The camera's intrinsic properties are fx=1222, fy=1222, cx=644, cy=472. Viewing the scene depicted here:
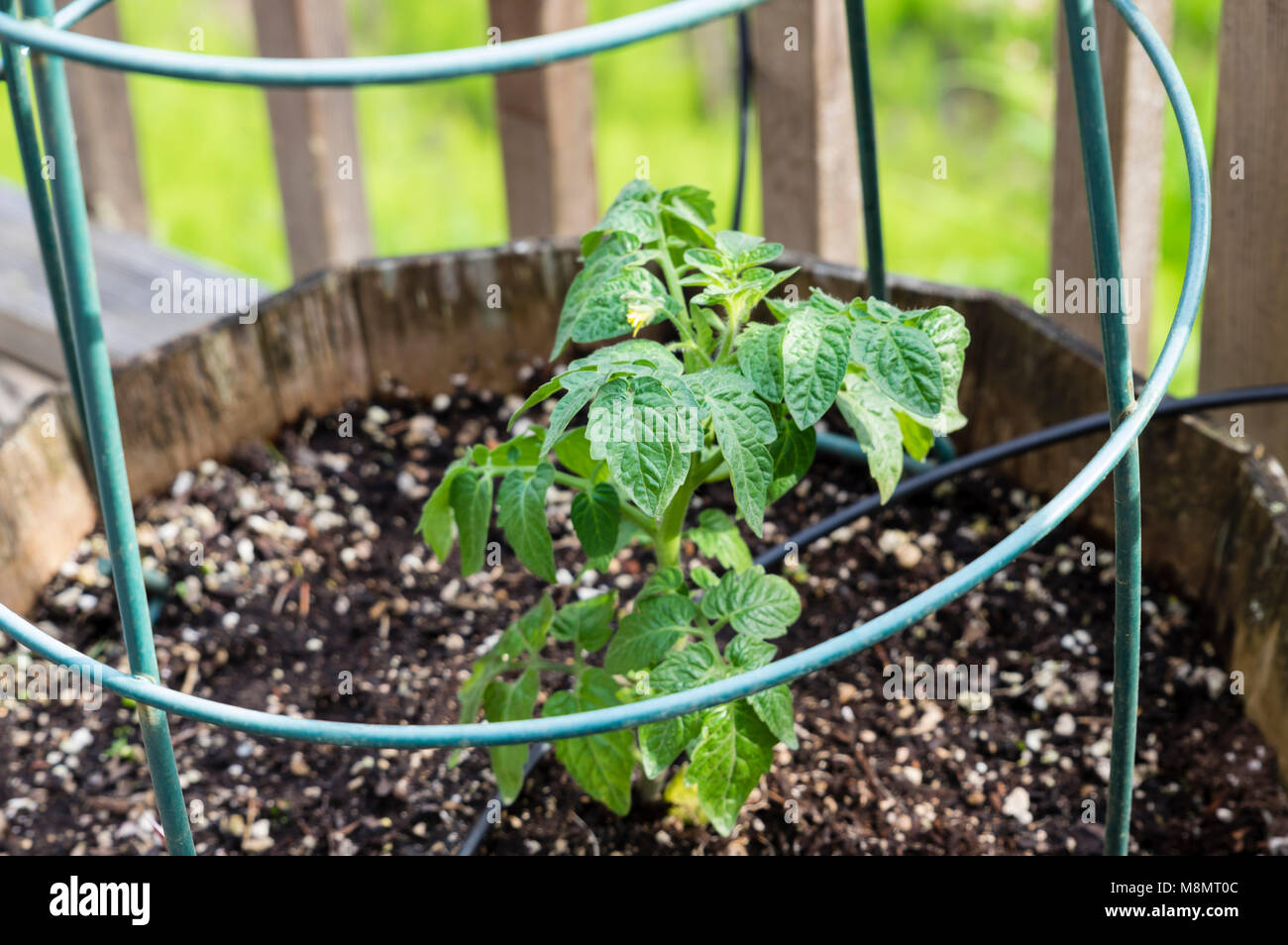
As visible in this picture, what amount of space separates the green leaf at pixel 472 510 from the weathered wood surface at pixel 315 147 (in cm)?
118

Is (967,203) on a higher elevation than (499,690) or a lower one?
higher

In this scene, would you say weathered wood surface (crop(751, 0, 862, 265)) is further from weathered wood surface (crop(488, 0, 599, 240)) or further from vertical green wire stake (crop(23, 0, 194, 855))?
vertical green wire stake (crop(23, 0, 194, 855))

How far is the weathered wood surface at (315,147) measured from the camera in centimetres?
220

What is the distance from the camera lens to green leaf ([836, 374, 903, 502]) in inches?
38.9

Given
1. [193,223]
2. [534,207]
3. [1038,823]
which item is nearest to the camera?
[1038,823]

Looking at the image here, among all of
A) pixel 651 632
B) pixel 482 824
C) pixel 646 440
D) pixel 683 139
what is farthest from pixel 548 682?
pixel 683 139

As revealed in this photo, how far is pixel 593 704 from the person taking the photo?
1053 mm

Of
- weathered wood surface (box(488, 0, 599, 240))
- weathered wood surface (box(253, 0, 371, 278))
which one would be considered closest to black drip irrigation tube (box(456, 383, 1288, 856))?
weathered wood surface (box(488, 0, 599, 240))

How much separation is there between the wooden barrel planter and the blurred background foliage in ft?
3.08

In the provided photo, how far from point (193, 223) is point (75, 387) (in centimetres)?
190

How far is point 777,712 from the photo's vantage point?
0.97 metres

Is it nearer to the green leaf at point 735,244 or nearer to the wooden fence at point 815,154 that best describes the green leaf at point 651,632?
the green leaf at point 735,244

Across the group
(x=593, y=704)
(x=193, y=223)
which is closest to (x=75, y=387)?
(x=593, y=704)
